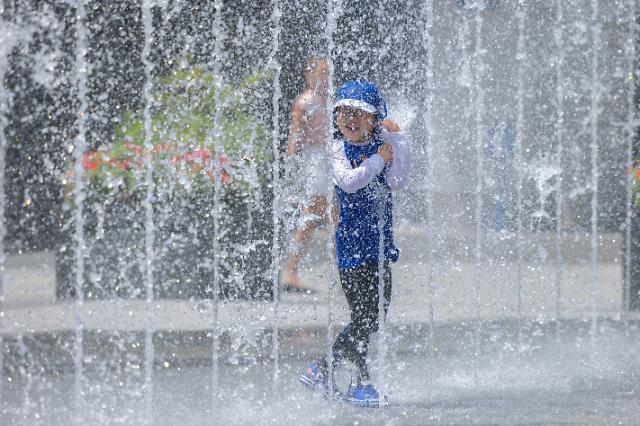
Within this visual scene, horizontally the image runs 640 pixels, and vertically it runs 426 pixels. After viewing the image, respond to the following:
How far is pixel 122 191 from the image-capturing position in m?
6.24

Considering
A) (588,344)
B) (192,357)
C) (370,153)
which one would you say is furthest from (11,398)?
(588,344)

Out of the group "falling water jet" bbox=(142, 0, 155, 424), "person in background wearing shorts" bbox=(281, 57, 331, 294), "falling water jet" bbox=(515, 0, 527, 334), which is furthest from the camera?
"falling water jet" bbox=(515, 0, 527, 334)

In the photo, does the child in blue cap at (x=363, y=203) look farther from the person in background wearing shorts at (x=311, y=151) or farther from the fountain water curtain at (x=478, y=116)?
the fountain water curtain at (x=478, y=116)

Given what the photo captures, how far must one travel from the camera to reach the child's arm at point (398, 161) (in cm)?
368

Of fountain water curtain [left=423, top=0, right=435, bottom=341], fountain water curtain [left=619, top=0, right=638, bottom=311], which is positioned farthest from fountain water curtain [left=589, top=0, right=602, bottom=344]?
fountain water curtain [left=423, top=0, right=435, bottom=341]

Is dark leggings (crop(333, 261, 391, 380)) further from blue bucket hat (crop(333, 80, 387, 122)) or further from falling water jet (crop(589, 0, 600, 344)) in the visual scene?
falling water jet (crop(589, 0, 600, 344))

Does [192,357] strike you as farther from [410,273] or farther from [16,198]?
[16,198]

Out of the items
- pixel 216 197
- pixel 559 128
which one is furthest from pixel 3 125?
pixel 559 128

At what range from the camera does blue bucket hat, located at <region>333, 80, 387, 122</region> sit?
367cm

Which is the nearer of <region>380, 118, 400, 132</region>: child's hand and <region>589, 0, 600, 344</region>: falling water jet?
<region>380, 118, 400, 132</region>: child's hand

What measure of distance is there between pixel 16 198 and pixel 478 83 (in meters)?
3.32

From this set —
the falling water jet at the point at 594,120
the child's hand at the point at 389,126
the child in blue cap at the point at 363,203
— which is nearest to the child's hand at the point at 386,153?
the child in blue cap at the point at 363,203

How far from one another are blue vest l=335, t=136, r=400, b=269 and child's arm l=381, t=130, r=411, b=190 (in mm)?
24

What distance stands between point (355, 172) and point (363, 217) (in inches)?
7.1
